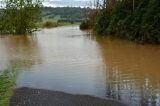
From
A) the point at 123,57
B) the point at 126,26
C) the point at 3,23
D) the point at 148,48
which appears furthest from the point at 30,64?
the point at 3,23

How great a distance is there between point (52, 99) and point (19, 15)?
37.1 metres

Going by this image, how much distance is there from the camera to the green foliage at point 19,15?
46969 mm

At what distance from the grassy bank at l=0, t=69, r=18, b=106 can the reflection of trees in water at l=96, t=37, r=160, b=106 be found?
2726mm

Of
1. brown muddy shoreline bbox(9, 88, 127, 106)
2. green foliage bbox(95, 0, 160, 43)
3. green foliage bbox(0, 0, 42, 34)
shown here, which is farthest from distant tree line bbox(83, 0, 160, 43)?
brown muddy shoreline bbox(9, 88, 127, 106)

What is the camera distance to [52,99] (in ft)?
34.5

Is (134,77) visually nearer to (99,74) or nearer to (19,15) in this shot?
(99,74)

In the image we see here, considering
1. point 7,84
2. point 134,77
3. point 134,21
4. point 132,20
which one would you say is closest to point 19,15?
point 132,20

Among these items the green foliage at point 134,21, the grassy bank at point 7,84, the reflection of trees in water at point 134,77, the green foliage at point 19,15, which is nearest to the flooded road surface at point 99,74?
the reflection of trees in water at point 134,77

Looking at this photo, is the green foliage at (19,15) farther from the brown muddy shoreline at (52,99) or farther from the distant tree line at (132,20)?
the brown muddy shoreline at (52,99)

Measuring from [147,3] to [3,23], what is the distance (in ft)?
69.6

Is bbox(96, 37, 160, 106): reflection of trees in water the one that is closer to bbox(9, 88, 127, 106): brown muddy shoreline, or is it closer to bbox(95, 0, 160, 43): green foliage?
bbox(9, 88, 127, 106): brown muddy shoreline

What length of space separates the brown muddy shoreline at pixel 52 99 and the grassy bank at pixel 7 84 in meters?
0.17

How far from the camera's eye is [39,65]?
1800 centimetres

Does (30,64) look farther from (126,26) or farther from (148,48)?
(126,26)
